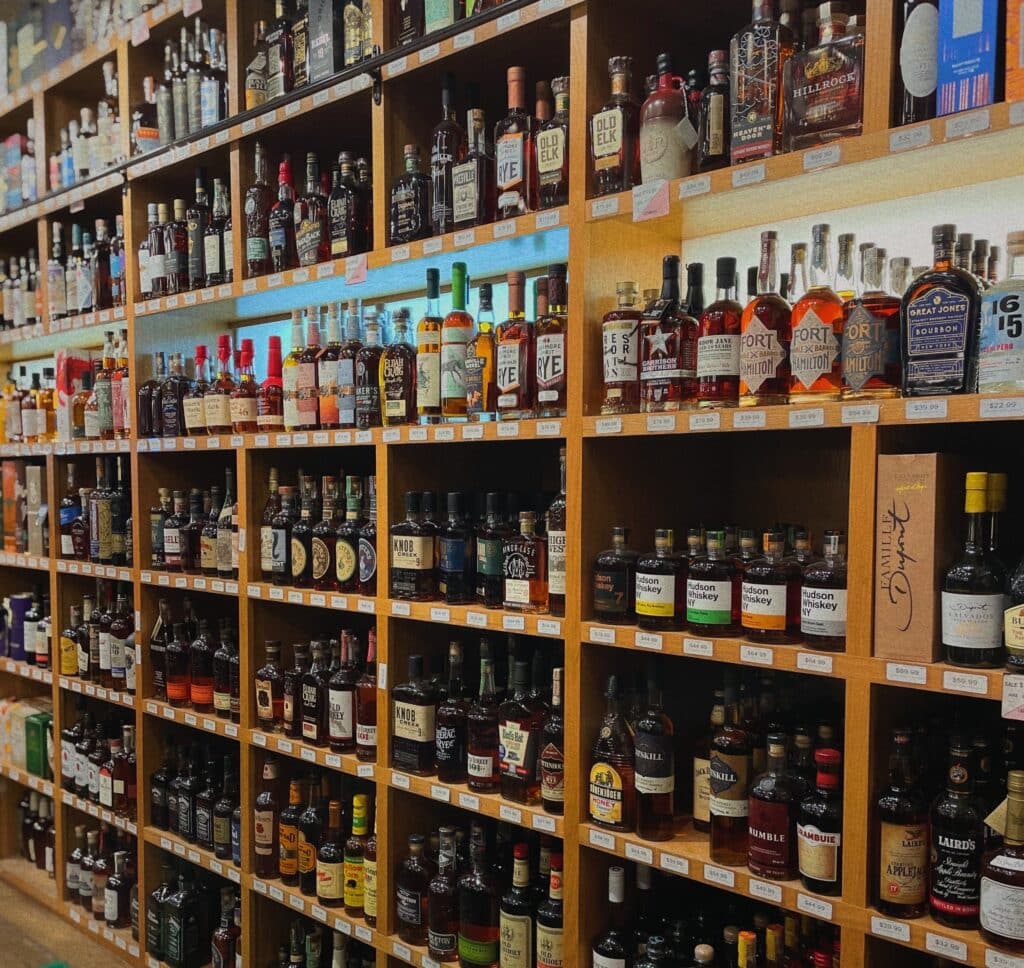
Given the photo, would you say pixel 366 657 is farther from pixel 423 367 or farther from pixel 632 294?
Result: pixel 632 294

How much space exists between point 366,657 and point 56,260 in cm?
214

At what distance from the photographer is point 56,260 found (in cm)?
369

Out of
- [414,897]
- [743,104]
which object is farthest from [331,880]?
[743,104]

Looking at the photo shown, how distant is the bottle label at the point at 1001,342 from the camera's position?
1.45 meters

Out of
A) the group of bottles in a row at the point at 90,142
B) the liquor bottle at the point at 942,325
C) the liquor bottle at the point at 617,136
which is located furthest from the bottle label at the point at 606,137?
the group of bottles in a row at the point at 90,142

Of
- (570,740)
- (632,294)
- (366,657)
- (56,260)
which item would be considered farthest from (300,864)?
(56,260)

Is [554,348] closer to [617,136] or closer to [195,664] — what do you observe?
[617,136]

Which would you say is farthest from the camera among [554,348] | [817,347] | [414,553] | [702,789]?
[414,553]

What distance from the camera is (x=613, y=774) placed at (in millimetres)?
1958

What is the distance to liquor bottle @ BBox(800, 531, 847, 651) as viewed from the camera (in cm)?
164

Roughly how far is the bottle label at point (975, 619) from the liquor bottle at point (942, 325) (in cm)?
34

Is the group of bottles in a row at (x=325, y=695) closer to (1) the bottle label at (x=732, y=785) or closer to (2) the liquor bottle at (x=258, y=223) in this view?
(1) the bottle label at (x=732, y=785)

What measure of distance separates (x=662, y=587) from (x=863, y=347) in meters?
0.59

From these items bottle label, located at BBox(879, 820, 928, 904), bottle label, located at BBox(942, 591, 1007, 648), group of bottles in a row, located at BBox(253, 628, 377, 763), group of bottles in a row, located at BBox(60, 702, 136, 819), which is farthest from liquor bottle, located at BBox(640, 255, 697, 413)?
group of bottles in a row, located at BBox(60, 702, 136, 819)
